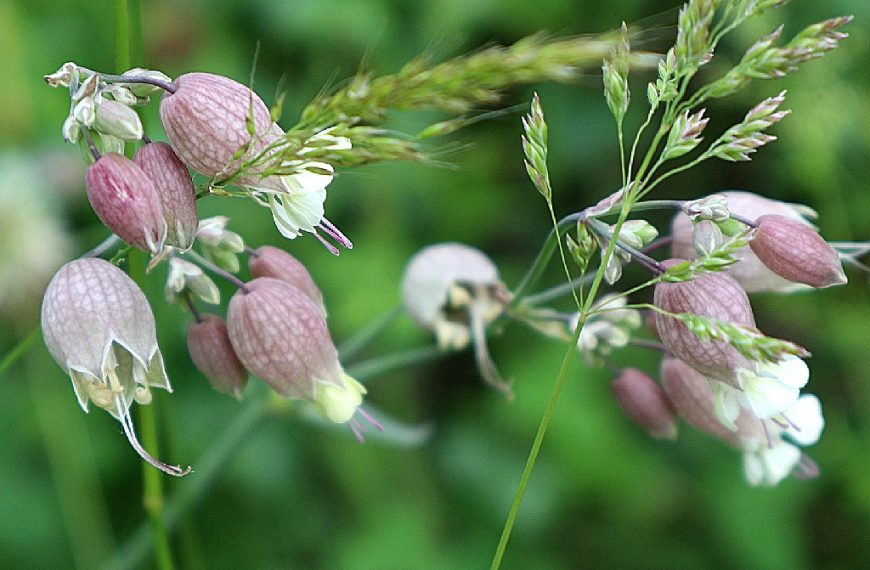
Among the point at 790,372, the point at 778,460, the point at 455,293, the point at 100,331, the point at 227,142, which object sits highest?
the point at 227,142

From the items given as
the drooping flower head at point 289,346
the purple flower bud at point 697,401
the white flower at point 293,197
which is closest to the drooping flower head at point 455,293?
the purple flower bud at point 697,401

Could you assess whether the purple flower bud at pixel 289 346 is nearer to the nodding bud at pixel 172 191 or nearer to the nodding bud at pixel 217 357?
the nodding bud at pixel 217 357

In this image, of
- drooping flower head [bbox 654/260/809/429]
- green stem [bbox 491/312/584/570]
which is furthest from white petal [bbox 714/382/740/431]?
green stem [bbox 491/312/584/570]

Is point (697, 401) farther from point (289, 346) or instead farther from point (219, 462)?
point (219, 462)

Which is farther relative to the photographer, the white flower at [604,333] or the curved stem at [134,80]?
the white flower at [604,333]

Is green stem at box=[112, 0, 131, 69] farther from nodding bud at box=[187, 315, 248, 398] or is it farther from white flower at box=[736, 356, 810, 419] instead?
white flower at box=[736, 356, 810, 419]

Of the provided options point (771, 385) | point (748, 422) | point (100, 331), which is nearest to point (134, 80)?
point (100, 331)

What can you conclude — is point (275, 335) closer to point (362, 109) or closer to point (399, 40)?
point (362, 109)
